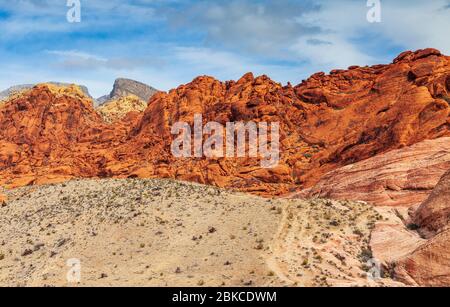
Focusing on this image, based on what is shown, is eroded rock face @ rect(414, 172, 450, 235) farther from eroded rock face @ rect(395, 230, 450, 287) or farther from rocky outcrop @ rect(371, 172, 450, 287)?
eroded rock face @ rect(395, 230, 450, 287)

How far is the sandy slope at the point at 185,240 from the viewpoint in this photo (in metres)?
26.1

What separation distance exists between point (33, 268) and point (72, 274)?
158 inches

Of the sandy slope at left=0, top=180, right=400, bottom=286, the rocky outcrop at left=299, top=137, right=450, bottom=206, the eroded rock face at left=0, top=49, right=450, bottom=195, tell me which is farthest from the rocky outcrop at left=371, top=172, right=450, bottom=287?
the eroded rock face at left=0, top=49, right=450, bottom=195

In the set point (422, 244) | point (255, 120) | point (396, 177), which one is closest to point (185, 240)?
point (422, 244)

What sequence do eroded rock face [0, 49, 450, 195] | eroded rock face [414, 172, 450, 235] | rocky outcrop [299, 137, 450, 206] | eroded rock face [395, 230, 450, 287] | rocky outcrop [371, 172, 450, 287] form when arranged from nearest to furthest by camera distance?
eroded rock face [395, 230, 450, 287]
rocky outcrop [371, 172, 450, 287]
eroded rock face [414, 172, 450, 235]
rocky outcrop [299, 137, 450, 206]
eroded rock face [0, 49, 450, 195]

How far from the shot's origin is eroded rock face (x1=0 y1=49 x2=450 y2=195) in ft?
168

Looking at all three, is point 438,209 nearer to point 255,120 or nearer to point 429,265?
point 429,265

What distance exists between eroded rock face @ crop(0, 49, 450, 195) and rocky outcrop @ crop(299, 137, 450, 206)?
14.8 feet

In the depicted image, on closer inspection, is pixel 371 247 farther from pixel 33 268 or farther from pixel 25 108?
pixel 25 108

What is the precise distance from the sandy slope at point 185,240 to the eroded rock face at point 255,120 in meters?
16.9

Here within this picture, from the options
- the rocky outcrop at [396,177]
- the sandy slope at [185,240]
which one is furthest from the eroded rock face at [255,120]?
the sandy slope at [185,240]

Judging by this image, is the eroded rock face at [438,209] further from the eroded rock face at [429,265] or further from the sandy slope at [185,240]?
the sandy slope at [185,240]

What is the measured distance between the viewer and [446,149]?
38.7m
